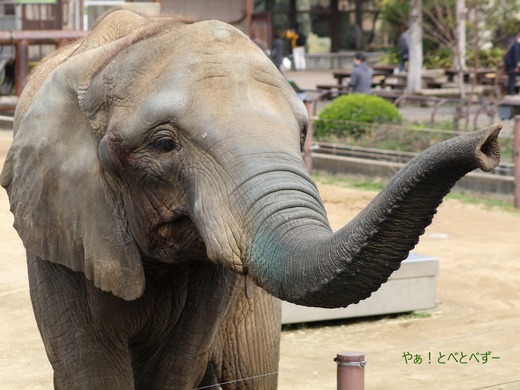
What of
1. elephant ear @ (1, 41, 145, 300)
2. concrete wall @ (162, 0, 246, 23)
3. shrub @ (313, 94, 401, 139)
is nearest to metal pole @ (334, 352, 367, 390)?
elephant ear @ (1, 41, 145, 300)

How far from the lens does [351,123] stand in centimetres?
1720

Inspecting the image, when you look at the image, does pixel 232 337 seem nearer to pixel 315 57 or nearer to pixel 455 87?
pixel 455 87

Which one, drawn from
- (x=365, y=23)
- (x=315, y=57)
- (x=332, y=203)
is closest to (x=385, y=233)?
(x=332, y=203)

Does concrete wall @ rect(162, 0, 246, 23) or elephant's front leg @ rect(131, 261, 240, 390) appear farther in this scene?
concrete wall @ rect(162, 0, 246, 23)

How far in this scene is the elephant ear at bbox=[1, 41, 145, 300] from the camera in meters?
4.31

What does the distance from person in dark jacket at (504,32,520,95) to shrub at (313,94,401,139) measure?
316 inches

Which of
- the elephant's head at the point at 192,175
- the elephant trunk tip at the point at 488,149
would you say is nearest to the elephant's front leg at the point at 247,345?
the elephant's head at the point at 192,175

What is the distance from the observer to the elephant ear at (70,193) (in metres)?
4.31

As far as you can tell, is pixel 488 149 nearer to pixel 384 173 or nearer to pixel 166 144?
pixel 166 144

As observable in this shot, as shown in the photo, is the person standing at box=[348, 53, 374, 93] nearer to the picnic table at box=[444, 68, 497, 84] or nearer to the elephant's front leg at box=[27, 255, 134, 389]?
the picnic table at box=[444, 68, 497, 84]

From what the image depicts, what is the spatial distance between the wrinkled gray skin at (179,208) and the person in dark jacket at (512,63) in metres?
20.4

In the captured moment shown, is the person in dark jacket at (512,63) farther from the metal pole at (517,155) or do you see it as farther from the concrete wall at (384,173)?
the metal pole at (517,155)

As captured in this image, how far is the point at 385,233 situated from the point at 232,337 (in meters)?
1.97

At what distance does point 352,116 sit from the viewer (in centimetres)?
1741
